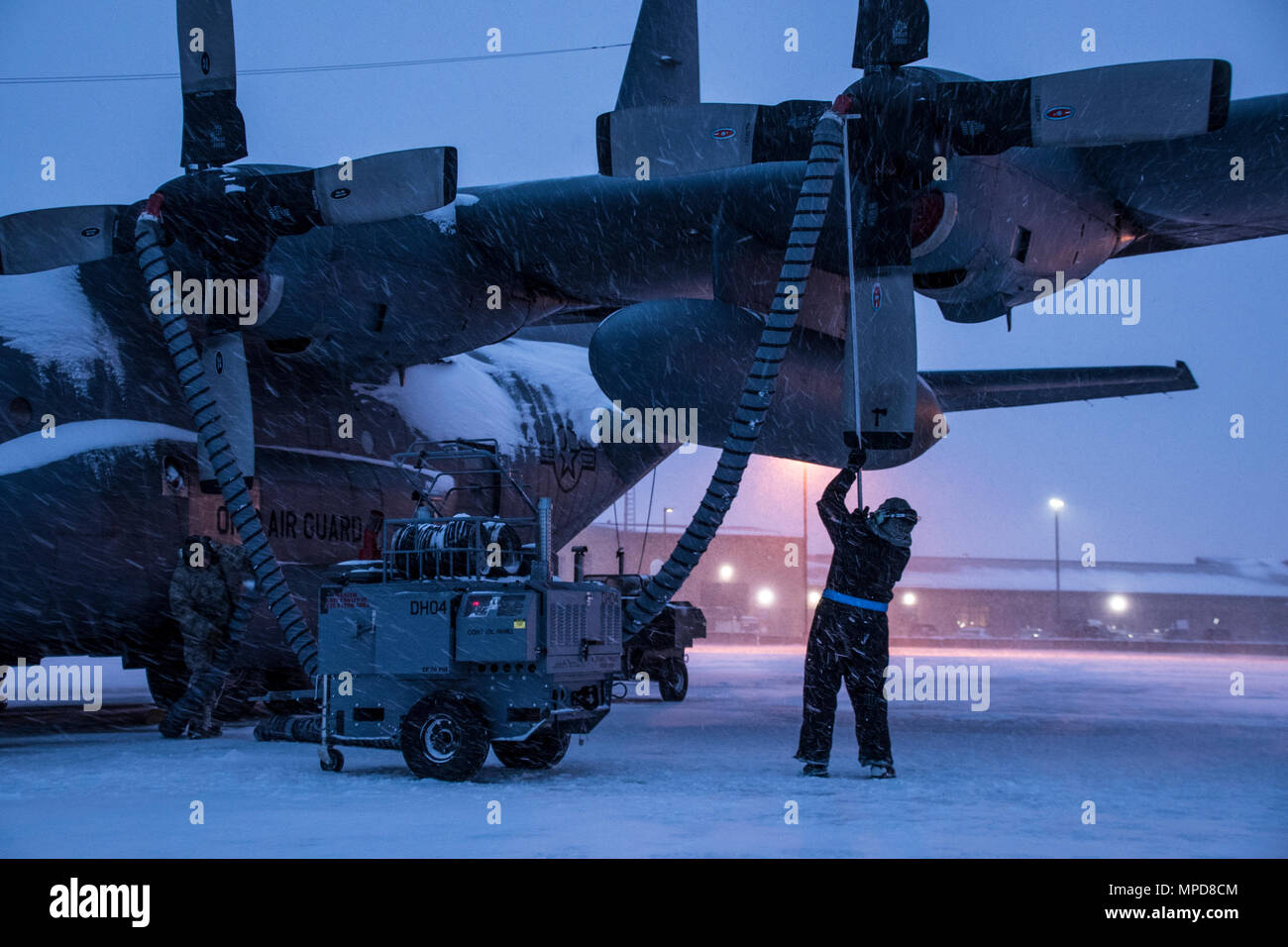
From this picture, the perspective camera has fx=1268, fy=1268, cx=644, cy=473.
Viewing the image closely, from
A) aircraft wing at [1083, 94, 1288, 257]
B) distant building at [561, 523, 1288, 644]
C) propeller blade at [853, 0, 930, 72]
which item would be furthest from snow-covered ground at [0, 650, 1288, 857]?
distant building at [561, 523, 1288, 644]

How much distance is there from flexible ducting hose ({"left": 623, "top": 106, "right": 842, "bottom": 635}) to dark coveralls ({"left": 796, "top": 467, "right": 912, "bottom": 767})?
0.95m

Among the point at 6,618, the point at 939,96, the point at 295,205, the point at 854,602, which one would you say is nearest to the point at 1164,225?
the point at 939,96

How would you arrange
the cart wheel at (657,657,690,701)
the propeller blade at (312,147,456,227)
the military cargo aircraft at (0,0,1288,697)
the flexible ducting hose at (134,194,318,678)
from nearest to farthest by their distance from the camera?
the military cargo aircraft at (0,0,1288,697) → the propeller blade at (312,147,456,227) → the flexible ducting hose at (134,194,318,678) → the cart wheel at (657,657,690,701)

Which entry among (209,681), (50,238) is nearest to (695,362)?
(209,681)

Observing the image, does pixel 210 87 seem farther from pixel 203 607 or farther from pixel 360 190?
pixel 203 607

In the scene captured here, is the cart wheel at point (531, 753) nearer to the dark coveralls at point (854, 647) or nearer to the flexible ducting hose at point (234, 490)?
the dark coveralls at point (854, 647)

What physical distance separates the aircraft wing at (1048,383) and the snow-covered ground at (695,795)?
362 centimetres

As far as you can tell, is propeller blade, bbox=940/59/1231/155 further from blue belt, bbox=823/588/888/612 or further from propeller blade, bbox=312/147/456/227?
propeller blade, bbox=312/147/456/227

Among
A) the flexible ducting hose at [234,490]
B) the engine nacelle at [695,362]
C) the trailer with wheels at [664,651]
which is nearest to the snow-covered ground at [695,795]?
the flexible ducting hose at [234,490]

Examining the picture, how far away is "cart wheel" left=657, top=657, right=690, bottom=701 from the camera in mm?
16625

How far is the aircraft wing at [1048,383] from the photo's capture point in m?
14.0

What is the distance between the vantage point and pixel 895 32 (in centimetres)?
959

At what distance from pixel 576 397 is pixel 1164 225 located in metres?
7.43
